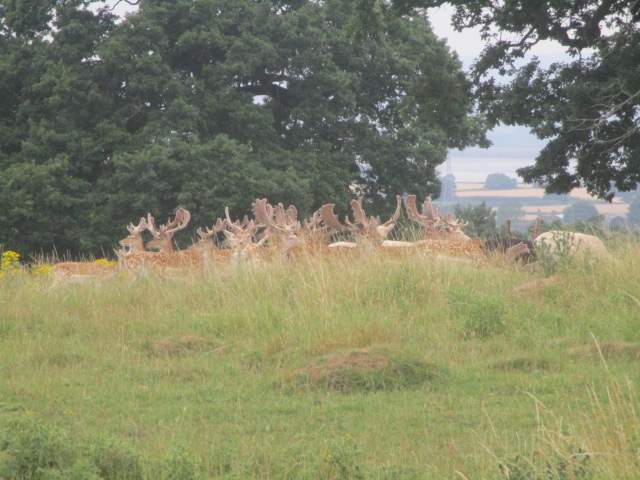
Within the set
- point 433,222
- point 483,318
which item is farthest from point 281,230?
point 483,318

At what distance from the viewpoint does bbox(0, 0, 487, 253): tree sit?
27.5 meters

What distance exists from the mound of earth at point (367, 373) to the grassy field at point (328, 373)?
0.05 ft

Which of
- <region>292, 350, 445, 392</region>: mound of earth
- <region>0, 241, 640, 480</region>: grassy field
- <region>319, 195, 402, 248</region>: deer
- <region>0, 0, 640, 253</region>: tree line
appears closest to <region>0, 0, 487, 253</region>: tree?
<region>0, 0, 640, 253</region>: tree line

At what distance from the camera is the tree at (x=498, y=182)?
6444cm

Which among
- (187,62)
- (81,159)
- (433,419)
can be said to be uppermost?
(187,62)

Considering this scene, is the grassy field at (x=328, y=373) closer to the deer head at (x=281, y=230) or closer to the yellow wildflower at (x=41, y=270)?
the deer head at (x=281, y=230)

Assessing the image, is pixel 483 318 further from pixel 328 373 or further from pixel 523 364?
pixel 328 373

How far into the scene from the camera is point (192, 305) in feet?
35.4

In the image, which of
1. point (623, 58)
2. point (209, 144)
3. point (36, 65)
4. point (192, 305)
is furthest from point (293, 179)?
point (192, 305)

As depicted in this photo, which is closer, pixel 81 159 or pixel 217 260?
pixel 217 260

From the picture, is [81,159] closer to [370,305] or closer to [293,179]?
[293,179]

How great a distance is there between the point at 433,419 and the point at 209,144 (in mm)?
21689

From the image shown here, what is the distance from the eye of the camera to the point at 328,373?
24.3 ft

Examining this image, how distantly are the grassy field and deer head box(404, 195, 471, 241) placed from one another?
10.6 ft
